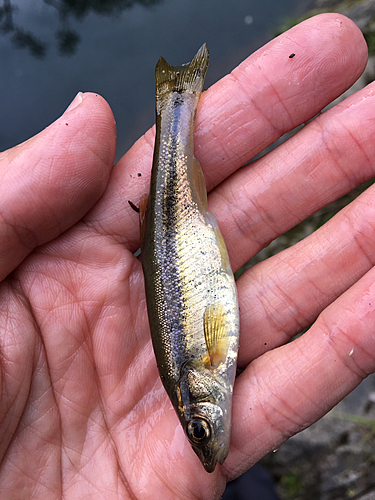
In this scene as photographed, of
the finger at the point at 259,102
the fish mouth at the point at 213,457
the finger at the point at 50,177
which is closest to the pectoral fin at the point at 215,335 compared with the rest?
the fish mouth at the point at 213,457

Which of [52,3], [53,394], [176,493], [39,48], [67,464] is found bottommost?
[176,493]

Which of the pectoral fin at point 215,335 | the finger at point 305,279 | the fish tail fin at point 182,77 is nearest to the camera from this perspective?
the pectoral fin at point 215,335

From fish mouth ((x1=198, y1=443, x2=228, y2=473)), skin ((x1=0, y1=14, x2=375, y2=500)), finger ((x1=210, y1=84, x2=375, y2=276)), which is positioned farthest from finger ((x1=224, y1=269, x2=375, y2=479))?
finger ((x1=210, y1=84, x2=375, y2=276))

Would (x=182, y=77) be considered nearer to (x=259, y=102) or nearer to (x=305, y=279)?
(x=259, y=102)

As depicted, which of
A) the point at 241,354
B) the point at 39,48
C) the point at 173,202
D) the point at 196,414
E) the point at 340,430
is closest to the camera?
the point at 196,414

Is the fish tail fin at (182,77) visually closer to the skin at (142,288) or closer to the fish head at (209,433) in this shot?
the skin at (142,288)

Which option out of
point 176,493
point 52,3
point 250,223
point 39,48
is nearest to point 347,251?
point 250,223

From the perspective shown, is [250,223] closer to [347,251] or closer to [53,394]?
[347,251]

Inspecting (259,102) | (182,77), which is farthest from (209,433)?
(182,77)

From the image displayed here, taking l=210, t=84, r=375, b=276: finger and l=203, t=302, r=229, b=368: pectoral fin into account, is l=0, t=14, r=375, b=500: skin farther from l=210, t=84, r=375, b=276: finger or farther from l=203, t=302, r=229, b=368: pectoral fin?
l=203, t=302, r=229, b=368: pectoral fin
